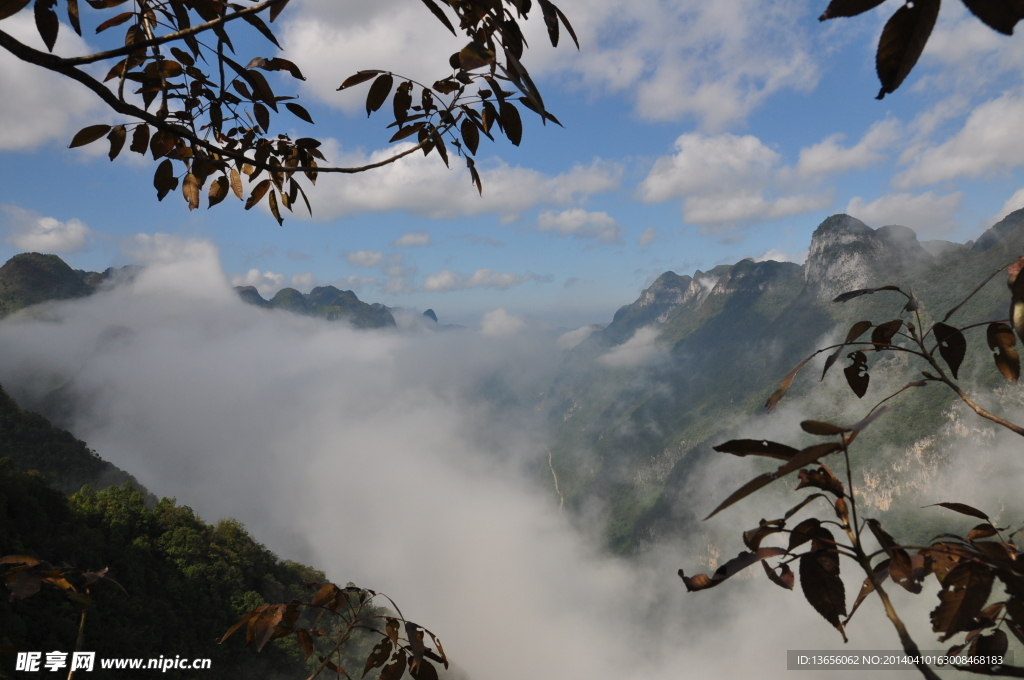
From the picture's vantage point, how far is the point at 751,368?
136m

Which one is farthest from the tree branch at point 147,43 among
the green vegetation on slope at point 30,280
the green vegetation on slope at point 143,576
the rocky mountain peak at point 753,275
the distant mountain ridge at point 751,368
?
the green vegetation on slope at point 30,280

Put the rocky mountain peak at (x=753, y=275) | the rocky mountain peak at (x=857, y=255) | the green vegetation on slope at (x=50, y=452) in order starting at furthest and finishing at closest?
the rocky mountain peak at (x=753, y=275)
the rocky mountain peak at (x=857, y=255)
the green vegetation on slope at (x=50, y=452)

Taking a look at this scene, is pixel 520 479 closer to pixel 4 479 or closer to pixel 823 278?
pixel 823 278

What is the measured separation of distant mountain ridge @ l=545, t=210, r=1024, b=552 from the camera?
92.4m

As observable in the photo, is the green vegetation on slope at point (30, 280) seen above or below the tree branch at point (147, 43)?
above

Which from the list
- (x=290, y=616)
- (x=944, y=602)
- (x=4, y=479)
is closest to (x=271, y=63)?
(x=290, y=616)

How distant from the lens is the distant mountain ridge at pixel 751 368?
9244 cm

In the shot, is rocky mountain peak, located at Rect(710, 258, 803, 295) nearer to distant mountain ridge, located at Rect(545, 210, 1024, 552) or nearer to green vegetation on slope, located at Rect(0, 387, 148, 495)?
distant mountain ridge, located at Rect(545, 210, 1024, 552)

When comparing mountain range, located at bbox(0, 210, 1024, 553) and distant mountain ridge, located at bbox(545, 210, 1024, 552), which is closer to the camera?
mountain range, located at bbox(0, 210, 1024, 553)

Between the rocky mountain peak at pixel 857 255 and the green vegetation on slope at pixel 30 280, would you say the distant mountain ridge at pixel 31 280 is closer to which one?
the green vegetation on slope at pixel 30 280

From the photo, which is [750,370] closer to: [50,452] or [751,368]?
[751,368]

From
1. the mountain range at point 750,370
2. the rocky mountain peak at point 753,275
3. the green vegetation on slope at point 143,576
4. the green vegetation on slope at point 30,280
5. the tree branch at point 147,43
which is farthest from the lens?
the rocky mountain peak at point 753,275

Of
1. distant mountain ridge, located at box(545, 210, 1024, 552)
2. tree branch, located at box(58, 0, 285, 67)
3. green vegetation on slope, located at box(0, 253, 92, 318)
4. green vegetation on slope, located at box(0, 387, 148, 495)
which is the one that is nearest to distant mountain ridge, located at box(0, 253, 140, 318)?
green vegetation on slope, located at box(0, 253, 92, 318)

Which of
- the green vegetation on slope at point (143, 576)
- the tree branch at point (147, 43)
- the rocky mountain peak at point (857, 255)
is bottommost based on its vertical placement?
the green vegetation on slope at point (143, 576)
